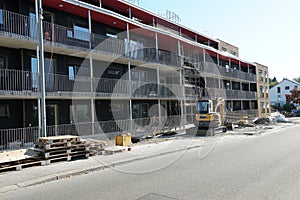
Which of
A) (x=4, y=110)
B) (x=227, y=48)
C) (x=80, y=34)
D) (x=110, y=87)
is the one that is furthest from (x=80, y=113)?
(x=227, y=48)

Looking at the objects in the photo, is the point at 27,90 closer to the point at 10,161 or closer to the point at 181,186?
the point at 10,161

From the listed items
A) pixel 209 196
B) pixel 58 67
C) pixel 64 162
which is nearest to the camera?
pixel 209 196

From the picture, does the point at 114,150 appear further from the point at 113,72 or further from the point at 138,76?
the point at 138,76

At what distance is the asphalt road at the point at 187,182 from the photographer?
5.29 m

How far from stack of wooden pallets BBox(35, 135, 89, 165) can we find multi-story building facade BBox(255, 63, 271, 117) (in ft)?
118

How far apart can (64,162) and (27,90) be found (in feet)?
15.9

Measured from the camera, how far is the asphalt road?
529 centimetres

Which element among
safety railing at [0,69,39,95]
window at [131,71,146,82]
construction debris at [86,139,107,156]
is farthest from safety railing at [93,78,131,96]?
construction debris at [86,139,107,156]

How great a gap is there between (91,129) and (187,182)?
32.8 feet

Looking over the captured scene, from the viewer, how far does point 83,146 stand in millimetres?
9992

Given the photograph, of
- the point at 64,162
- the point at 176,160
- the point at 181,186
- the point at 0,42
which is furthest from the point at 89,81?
the point at 181,186

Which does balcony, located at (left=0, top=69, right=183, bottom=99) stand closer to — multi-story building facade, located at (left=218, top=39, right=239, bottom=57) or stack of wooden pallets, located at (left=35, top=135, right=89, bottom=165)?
stack of wooden pallets, located at (left=35, top=135, right=89, bottom=165)

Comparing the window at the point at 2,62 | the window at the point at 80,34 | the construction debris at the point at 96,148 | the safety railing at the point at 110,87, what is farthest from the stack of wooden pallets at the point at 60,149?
the window at the point at 80,34

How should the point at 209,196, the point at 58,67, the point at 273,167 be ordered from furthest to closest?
1. the point at 58,67
2. the point at 273,167
3. the point at 209,196
